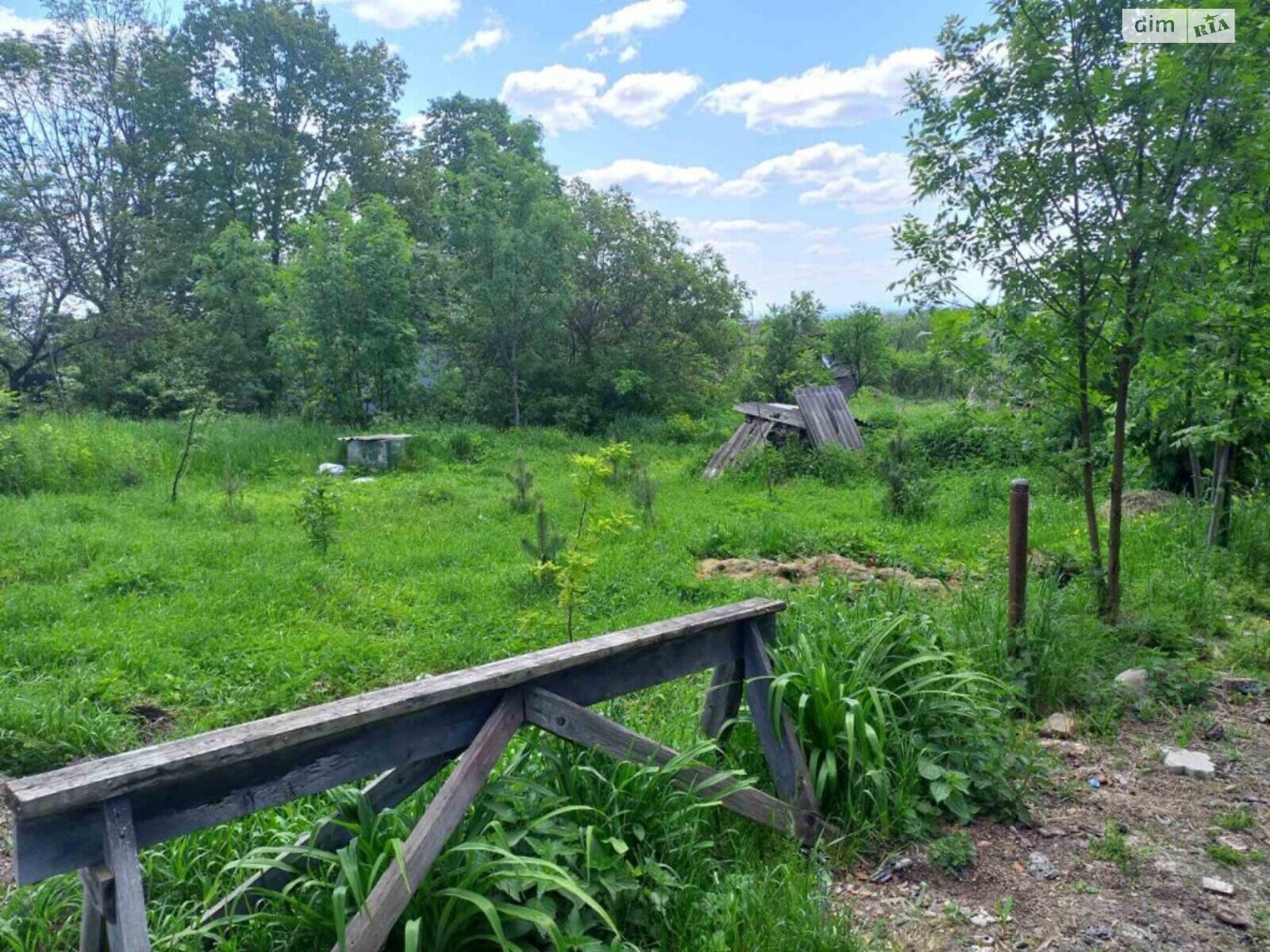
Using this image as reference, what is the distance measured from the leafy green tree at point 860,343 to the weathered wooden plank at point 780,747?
20.4m

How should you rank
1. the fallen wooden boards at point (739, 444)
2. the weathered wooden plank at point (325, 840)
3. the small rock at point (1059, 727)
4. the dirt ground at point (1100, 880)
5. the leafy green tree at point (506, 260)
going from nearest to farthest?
1. the weathered wooden plank at point (325, 840)
2. the dirt ground at point (1100, 880)
3. the small rock at point (1059, 727)
4. the fallen wooden boards at point (739, 444)
5. the leafy green tree at point (506, 260)

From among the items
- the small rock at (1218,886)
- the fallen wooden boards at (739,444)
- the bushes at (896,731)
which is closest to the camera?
the small rock at (1218,886)

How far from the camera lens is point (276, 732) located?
1784 millimetres

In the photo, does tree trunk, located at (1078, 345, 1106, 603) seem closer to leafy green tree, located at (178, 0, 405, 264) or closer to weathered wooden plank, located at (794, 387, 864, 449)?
weathered wooden plank, located at (794, 387, 864, 449)

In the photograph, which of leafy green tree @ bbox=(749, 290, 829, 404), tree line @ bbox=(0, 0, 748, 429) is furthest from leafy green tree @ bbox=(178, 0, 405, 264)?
leafy green tree @ bbox=(749, 290, 829, 404)

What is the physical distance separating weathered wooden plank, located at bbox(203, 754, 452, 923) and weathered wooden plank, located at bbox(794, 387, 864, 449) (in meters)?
11.0

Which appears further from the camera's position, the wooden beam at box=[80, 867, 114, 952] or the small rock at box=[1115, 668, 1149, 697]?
the small rock at box=[1115, 668, 1149, 697]

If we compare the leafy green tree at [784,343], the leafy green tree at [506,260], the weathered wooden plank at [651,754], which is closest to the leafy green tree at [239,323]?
the leafy green tree at [506,260]

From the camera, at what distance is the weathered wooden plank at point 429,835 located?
1870 millimetres

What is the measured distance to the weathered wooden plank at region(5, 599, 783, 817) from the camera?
60.7 inches

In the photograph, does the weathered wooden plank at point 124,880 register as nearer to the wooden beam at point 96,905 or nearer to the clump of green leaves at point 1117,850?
the wooden beam at point 96,905

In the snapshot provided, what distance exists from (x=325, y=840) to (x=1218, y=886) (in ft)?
8.71

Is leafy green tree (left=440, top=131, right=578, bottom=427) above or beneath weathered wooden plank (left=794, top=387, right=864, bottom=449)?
above

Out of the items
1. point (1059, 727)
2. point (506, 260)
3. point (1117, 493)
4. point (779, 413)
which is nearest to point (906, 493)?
point (1117, 493)
